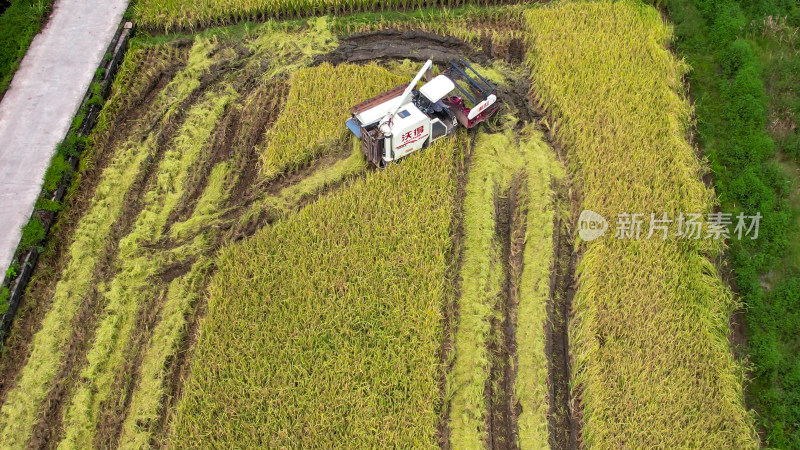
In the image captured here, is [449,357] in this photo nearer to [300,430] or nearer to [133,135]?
[300,430]

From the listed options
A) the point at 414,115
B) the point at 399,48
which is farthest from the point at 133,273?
the point at 399,48

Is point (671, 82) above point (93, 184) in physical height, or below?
above

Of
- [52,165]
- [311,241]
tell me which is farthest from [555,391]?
[52,165]

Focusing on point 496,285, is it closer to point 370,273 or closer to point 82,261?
point 370,273

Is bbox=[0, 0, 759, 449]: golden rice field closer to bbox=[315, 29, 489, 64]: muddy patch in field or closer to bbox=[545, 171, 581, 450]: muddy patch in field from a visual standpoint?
bbox=[545, 171, 581, 450]: muddy patch in field

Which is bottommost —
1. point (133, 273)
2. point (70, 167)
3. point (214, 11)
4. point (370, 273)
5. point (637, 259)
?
point (133, 273)

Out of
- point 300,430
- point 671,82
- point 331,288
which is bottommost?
point 300,430

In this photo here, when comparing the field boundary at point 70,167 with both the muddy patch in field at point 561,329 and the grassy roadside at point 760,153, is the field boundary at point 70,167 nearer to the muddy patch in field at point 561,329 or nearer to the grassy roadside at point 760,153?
the muddy patch in field at point 561,329
